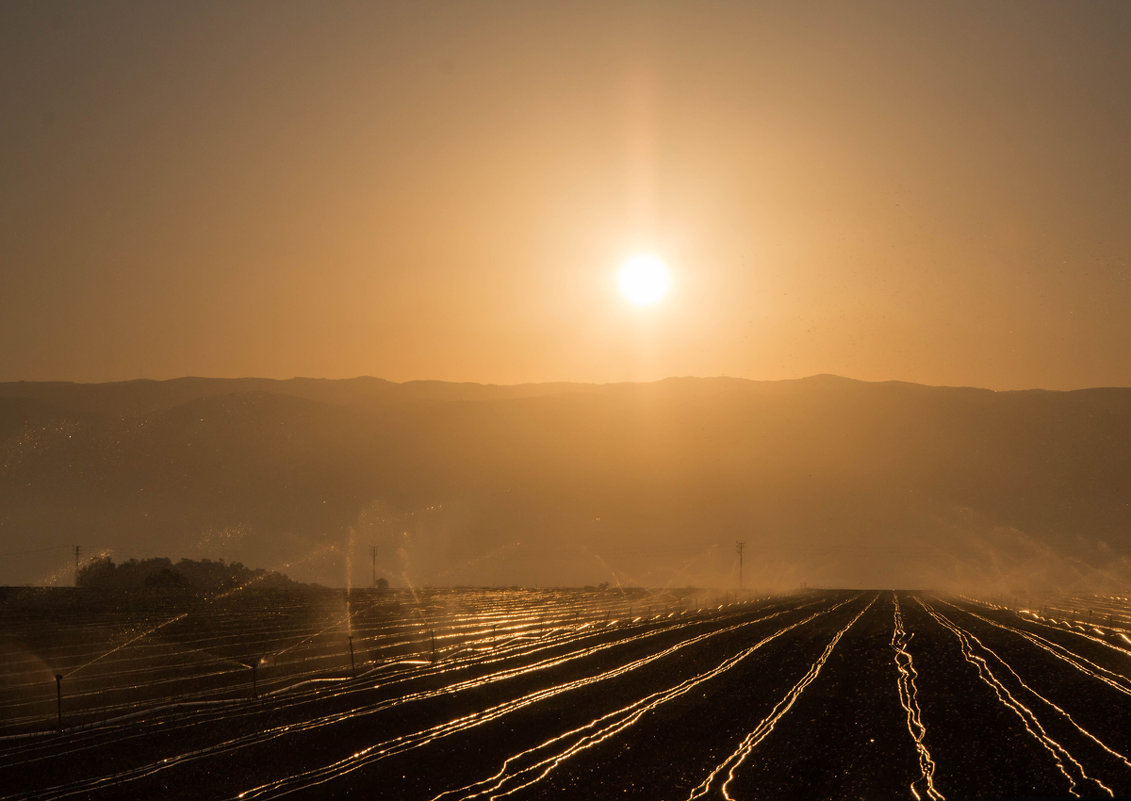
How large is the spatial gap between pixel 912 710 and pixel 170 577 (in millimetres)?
118796

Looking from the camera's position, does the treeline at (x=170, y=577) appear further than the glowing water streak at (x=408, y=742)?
Yes

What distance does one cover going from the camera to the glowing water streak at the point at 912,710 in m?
18.5

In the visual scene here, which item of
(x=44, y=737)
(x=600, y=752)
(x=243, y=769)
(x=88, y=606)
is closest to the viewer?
(x=243, y=769)

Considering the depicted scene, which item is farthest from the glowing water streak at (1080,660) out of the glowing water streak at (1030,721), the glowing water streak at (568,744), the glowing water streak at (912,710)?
the glowing water streak at (568,744)

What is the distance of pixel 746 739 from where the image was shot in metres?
23.1

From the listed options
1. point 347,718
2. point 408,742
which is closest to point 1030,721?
point 408,742

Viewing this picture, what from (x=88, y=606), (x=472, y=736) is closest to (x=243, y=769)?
(x=472, y=736)

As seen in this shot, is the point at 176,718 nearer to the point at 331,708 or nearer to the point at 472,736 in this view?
the point at 331,708

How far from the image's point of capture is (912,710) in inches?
1101

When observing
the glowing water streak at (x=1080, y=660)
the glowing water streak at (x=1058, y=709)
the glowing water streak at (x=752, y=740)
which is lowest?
the glowing water streak at (x=1080, y=660)

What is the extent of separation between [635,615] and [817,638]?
29.0 meters

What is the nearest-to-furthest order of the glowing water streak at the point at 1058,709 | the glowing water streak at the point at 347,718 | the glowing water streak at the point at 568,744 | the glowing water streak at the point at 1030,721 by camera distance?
the glowing water streak at the point at 568,744
the glowing water streak at the point at 347,718
the glowing water streak at the point at 1030,721
the glowing water streak at the point at 1058,709

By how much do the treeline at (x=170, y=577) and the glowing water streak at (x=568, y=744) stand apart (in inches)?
4240

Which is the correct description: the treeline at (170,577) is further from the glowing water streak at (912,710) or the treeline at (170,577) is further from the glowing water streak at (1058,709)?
the glowing water streak at (1058,709)
